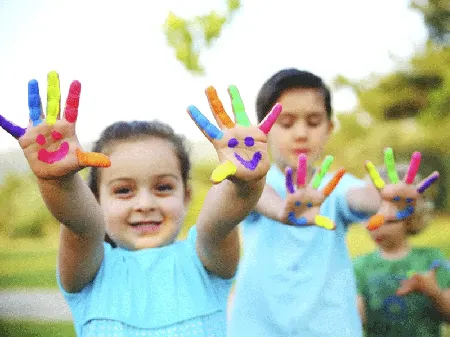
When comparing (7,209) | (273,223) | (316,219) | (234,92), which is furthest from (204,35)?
(234,92)

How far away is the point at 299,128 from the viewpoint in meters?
1.54

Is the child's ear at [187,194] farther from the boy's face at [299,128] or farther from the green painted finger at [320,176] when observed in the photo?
the boy's face at [299,128]

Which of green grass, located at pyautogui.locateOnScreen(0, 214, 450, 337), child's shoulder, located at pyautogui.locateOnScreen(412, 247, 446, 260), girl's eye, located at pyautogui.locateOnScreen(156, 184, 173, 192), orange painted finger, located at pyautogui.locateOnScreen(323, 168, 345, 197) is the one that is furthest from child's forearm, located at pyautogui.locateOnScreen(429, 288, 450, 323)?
green grass, located at pyautogui.locateOnScreen(0, 214, 450, 337)

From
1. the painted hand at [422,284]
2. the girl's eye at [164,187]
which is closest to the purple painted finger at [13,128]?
the girl's eye at [164,187]

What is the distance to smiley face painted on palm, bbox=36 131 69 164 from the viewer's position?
0.81 meters

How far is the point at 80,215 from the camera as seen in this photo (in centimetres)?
89

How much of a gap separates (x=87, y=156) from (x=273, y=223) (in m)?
0.83

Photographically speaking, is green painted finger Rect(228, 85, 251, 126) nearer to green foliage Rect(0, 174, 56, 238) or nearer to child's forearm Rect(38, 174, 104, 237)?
child's forearm Rect(38, 174, 104, 237)

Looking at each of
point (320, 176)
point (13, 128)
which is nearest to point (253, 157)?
point (13, 128)

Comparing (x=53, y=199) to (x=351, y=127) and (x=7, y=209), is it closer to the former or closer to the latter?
(x=7, y=209)

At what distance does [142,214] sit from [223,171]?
315 millimetres

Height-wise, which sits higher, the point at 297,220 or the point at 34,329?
the point at 297,220

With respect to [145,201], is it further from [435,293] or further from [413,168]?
[435,293]

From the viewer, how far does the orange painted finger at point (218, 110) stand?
2.89ft
